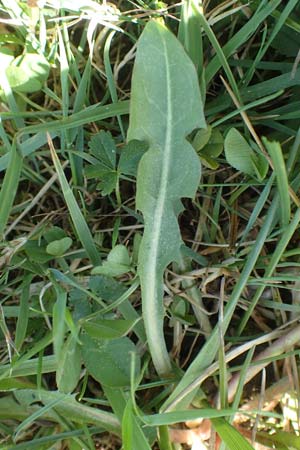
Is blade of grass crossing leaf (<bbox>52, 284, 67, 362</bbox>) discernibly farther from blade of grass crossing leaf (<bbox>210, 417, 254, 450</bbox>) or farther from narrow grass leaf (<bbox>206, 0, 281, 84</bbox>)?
narrow grass leaf (<bbox>206, 0, 281, 84</bbox>)

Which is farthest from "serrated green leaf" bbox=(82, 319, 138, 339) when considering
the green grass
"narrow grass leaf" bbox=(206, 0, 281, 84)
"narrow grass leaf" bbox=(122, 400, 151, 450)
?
"narrow grass leaf" bbox=(206, 0, 281, 84)

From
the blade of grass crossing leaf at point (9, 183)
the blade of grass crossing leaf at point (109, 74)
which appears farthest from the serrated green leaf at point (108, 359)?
the blade of grass crossing leaf at point (109, 74)

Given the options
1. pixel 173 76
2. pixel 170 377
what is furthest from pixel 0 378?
pixel 173 76

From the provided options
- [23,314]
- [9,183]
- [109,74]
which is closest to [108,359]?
[23,314]

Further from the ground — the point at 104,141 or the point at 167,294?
the point at 104,141

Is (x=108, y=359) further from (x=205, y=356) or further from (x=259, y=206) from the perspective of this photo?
(x=259, y=206)

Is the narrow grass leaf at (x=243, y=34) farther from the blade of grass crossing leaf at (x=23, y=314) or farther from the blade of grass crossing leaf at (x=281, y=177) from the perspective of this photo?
the blade of grass crossing leaf at (x=23, y=314)

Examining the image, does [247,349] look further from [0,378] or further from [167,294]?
[0,378]
